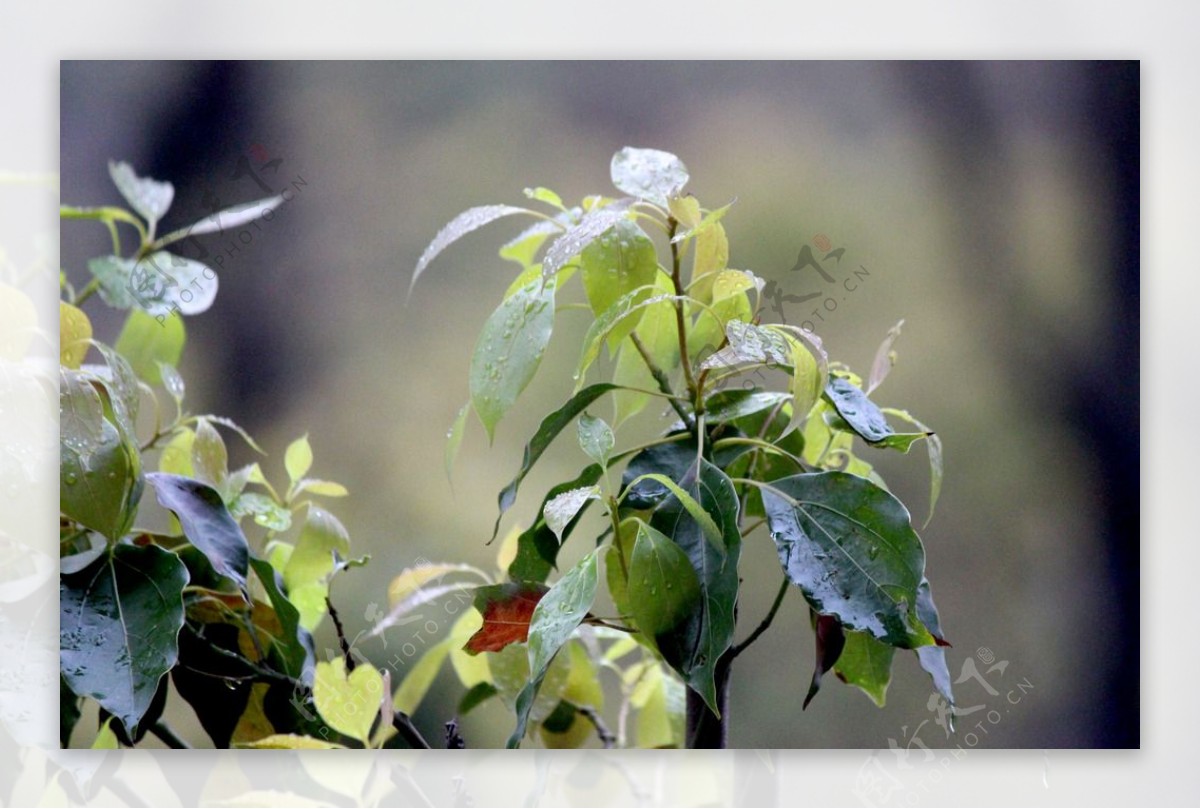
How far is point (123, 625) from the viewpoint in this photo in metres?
0.86

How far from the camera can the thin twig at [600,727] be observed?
1036 mm

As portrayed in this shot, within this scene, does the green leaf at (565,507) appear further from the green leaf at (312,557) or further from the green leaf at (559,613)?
the green leaf at (312,557)

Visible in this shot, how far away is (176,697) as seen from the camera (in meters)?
1.08

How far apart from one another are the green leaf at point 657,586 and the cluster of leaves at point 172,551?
12.2 inches

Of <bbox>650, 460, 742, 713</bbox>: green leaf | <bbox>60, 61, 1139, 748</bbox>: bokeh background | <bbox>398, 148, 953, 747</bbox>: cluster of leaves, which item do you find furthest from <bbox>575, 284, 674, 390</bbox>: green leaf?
<bbox>60, 61, 1139, 748</bbox>: bokeh background

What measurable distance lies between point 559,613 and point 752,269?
0.44 metres

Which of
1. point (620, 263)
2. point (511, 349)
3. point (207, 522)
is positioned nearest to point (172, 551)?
point (207, 522)

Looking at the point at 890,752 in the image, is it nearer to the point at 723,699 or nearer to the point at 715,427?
the point at 723,699

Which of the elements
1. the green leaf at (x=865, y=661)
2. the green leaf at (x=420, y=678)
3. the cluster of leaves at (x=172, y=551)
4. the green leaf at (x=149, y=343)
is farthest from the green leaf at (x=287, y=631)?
the green leaf at (x=865, y=661)

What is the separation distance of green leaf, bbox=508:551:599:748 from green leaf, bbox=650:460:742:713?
63 mm

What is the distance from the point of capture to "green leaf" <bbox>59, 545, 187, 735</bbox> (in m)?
0.84

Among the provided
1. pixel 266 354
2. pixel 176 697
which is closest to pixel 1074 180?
pixel 266 354

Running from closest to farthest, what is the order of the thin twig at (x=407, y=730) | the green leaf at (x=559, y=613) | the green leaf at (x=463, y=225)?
the green leaf at (x=559, y=613) < the green leaf at (x=463, y=225) < the thin twig at (x=407, y=730)

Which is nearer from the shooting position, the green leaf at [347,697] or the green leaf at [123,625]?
the green leaf at [123,625]
